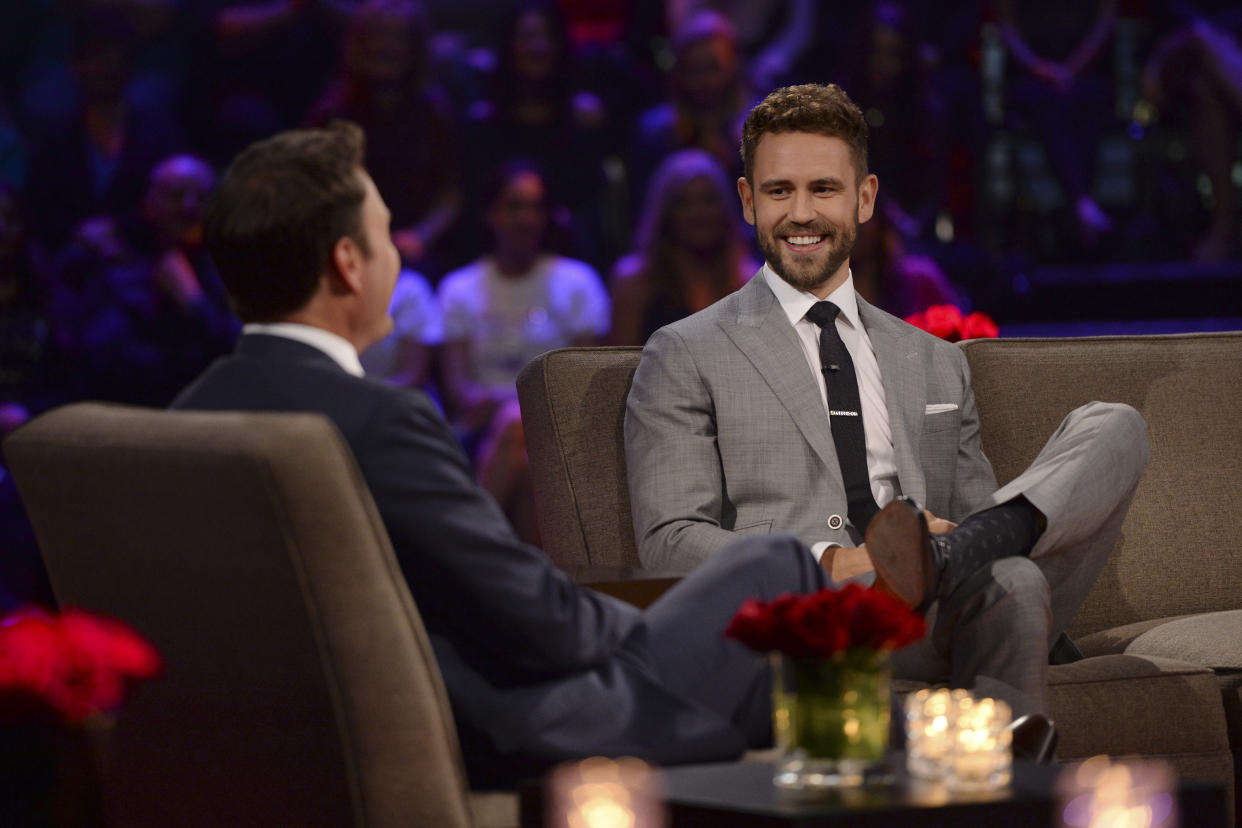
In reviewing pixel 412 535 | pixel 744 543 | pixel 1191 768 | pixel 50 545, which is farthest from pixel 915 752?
pixel 1191 768

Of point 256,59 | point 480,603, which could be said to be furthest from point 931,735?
point 256,59

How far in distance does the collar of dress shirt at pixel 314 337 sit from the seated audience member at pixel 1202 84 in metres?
5.00

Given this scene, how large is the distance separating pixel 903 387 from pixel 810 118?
1.61 ft

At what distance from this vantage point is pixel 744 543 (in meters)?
1.91

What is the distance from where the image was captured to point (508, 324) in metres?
5.46

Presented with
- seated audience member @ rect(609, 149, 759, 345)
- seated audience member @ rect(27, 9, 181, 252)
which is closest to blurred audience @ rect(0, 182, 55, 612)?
seated audience member @ rect(27, 9, 181, 252)

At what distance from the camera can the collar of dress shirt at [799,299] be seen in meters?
2.77

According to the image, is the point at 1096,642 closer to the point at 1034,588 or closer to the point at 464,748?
the point at 1034,588

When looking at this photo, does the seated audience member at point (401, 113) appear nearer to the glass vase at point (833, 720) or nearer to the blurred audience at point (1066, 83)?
the blurred audience at point (1066, 83)

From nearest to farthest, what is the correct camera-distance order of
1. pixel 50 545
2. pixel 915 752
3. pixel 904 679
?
1. pixel 915 752
2. pixel 50 545
3. pixel 904 679

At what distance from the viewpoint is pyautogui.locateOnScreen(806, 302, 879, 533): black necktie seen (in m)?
2.64

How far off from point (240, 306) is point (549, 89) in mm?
4154

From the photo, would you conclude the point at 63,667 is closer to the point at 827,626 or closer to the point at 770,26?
the point at 827,626

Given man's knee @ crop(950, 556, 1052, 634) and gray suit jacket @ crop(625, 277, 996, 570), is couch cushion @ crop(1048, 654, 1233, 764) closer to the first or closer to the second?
man's knee @ crop(950, 556, 1052, 634)
